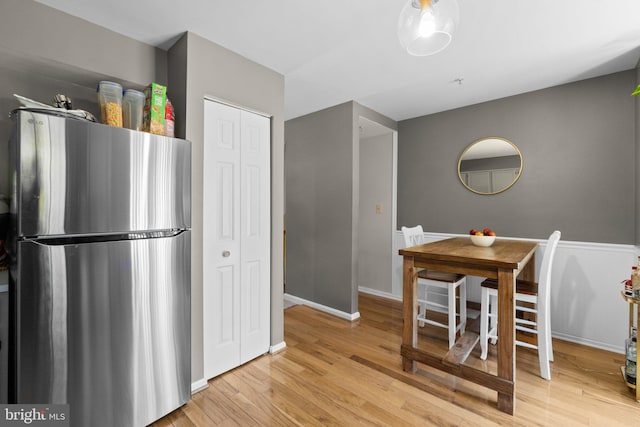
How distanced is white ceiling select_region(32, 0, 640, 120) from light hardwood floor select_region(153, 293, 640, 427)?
7.67 ft

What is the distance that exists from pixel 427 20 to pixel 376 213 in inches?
122

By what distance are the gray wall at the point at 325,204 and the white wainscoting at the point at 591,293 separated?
189 cm

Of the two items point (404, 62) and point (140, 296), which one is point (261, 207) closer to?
point (140, 296)

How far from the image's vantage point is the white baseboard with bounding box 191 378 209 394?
189 cm

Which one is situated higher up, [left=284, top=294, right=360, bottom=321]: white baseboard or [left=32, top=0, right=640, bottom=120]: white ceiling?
[left=32, top=0, right=640, bottom=120]: white ceiling

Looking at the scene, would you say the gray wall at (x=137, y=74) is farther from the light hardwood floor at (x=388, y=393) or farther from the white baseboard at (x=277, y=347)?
the light hardwood floor at (x=388, y=393)

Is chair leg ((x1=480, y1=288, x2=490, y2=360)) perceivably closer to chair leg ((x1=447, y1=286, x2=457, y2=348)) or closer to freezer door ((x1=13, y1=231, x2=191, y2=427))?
chair leg ((x1=447, y1=286, x2=457, y2=348))

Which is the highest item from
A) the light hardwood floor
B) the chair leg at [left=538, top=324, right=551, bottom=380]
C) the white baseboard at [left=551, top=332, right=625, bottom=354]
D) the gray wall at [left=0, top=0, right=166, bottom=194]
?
the gray wall at [left=0, top=0, right=166, bottom=194]

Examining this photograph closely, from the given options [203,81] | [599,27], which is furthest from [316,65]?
[599,27]

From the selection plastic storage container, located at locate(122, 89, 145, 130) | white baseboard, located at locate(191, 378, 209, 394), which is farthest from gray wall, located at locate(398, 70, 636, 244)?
plastic storage container, located at locate(122, 89, 145, 130)

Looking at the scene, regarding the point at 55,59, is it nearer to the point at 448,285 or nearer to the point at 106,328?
the point at 106,328

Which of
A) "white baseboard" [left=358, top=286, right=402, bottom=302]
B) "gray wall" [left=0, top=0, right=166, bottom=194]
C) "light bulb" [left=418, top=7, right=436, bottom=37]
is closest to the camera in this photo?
"light bulb" [left=418, top=7, right=436, bottom=37]

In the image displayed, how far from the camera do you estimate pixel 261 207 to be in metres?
2.32

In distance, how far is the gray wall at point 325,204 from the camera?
317 centimetres
